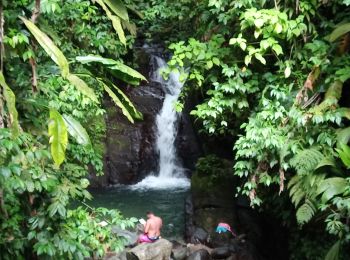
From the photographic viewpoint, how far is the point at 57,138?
2779 mm

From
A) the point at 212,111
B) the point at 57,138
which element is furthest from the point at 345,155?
the point at 57,138

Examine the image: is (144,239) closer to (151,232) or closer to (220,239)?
(151,232)

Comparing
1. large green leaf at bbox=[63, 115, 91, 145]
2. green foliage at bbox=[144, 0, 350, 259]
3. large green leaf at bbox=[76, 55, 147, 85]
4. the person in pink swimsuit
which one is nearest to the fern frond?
green foliage at bbox=[144, 0, 350, 259]

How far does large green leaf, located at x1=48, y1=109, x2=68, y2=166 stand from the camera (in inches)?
108

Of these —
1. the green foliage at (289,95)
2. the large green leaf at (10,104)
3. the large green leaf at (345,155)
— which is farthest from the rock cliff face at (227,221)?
the large green leaf at (10,104)

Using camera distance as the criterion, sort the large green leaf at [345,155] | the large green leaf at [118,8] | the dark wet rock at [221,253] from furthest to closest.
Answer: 1. the dark wet rock at [221,253]
2. the large green leaf at [345,155]
3. the large green leaf at [118,8]

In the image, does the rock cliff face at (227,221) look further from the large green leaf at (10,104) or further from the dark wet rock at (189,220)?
the large green leaf at (10,104)

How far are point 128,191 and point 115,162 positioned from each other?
1354 millimetres

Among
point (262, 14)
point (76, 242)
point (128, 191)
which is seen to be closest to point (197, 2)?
point (262, 14)

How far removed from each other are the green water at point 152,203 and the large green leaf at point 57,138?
6.41m

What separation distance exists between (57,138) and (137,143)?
426 inches

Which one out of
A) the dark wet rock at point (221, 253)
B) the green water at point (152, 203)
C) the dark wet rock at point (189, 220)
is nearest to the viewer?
→ the dark wet rock at point (221, 253)

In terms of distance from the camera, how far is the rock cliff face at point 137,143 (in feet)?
43.6

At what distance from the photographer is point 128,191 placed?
488 inches
